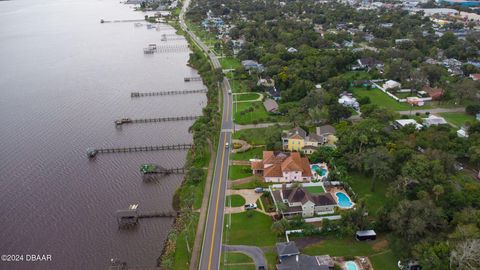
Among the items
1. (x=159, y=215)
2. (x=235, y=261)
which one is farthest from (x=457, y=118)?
(x=159, y=215)

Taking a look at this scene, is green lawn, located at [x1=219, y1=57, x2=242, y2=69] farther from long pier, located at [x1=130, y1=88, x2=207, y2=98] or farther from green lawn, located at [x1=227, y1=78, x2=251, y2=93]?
long pier, located at [x1=130, y1=88, x2=207, y2=98]

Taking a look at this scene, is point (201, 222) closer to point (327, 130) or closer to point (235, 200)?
point (235, 200)

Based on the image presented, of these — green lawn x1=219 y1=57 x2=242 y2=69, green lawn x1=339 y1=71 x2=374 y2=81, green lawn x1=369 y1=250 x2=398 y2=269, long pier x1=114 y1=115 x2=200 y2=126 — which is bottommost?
green lawn x1=369 y1=250 x2=398 y2=269

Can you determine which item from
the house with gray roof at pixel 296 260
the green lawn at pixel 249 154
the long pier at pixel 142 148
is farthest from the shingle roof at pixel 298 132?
the house with gray roof at pixel 296 260

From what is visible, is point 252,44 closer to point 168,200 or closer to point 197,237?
point 168,200

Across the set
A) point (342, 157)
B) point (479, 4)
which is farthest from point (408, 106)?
point (479, 4)

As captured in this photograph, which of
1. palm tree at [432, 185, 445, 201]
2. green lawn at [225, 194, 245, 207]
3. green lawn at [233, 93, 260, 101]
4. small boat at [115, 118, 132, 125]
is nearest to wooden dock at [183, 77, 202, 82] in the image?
green lawn at [233, 93, 260, 101]

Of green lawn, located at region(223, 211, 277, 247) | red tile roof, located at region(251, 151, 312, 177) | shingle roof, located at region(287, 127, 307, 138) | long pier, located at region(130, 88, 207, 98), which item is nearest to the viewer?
green lawn, located at region(223, 211, 277, 247)
